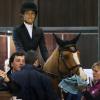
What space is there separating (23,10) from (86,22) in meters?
3.53

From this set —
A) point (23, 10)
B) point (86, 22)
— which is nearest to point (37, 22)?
point (86, 22)

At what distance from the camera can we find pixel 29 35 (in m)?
8.99

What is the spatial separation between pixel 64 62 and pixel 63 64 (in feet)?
0.12

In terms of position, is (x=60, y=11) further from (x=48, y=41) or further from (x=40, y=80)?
(x=40, y=80)

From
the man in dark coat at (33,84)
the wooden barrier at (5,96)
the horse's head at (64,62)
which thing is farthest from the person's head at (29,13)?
the wooden barrier at (5,96)

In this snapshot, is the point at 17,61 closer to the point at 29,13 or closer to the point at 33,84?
the point at 33,84

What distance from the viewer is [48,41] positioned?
1209 cm

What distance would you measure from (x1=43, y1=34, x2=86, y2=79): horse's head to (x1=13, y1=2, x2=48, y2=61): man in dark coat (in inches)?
26.1

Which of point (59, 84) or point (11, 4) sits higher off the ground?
point (11, 4)

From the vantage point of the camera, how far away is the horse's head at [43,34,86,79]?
797 centimetres

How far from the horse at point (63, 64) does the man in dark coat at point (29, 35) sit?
668mm

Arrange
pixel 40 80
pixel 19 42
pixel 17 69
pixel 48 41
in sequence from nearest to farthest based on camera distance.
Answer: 1. pixel 40 80
2. pixel 17 69
3. pixel 19 42
4. pixel 48 41

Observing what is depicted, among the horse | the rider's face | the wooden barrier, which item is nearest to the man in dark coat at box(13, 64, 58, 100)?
the wooden barrier

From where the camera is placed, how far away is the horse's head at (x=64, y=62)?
7.97 meters
